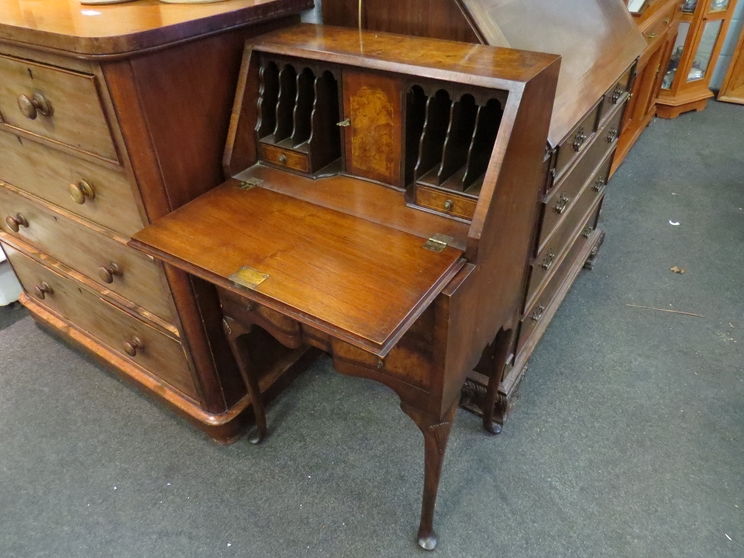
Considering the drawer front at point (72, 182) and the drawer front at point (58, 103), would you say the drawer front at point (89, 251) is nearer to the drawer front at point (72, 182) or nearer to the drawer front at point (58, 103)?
the drawer front at point (72, 182)

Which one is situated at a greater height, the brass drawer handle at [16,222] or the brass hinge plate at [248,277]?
the brass hinge plate at [248,277]

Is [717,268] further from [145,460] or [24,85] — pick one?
[24,85]

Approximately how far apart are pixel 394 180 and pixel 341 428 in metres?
0.82

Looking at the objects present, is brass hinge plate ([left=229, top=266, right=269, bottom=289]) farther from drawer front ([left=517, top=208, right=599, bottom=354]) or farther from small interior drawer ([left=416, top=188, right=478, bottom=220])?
drawer front ([left=517, top=208, right=599, bottom=354])

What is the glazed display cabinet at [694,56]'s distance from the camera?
10.7ft

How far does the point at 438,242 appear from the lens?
3.32ft

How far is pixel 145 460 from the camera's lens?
157 centimetres

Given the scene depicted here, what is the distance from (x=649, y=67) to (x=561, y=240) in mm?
1857

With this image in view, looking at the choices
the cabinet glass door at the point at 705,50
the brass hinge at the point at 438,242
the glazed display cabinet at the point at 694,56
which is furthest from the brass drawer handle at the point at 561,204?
the cabinet glass door at the point at 705,50

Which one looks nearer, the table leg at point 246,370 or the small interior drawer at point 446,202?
the small interior drawer at point 446,202

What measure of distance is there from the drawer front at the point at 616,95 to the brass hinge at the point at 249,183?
100 cm

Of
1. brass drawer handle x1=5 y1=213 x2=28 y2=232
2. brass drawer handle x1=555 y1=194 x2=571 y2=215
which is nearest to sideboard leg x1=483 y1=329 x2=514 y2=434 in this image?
brass drawer handle x1=555 y1=194 x2=571 y2=215

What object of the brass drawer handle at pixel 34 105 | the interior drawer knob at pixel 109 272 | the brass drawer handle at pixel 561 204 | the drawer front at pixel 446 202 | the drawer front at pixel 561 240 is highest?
the brass drawer handle at pixel 34 105

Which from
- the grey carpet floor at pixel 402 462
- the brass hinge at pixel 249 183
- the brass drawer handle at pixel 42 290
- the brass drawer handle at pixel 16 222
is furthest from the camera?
the brass drawer handle at pixel 42 290
